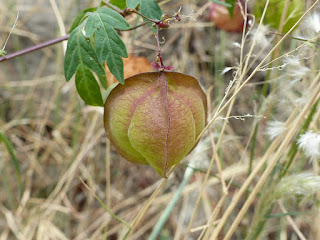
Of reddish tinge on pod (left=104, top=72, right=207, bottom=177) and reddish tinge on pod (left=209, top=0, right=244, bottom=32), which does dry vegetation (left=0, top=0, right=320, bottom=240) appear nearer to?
reddish tinge on pod (left=209, top=0, right=244, bottom=32)

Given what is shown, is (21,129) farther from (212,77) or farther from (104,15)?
(104,15)

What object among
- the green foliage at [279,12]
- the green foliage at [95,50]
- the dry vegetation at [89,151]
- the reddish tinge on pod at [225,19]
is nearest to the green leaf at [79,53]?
the green foliage at [95,50]

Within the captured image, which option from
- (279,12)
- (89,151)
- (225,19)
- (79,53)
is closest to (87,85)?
(79,53)

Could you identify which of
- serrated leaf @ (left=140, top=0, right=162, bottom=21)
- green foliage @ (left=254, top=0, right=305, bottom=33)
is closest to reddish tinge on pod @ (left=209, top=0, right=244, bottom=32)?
green foliage @ (left=254, top=0, right=305, bottom=33)

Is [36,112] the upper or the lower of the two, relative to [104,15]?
lower

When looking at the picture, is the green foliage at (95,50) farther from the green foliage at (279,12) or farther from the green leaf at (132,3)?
the green foliage at (279,12)

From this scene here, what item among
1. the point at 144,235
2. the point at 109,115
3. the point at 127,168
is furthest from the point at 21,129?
the point at 109,115
